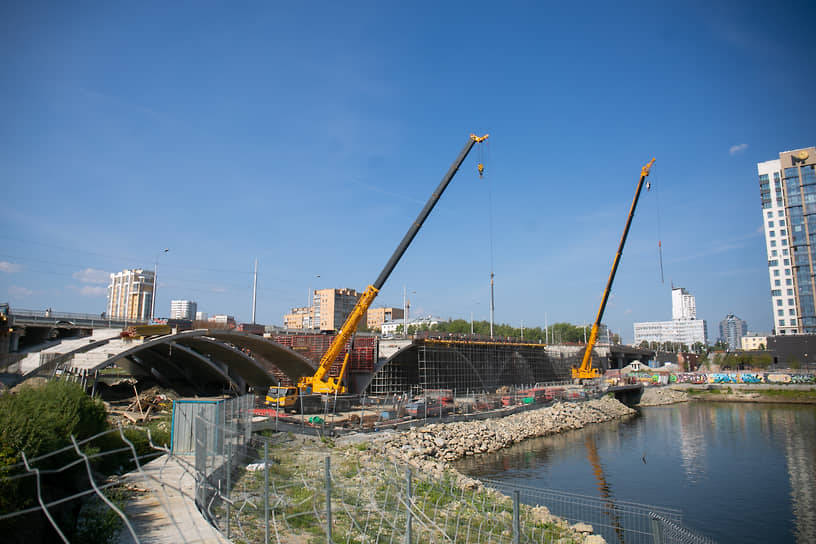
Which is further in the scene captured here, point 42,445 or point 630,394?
point 630,394

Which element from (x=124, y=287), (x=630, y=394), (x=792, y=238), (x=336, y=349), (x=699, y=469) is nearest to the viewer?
(x=699, y=469)

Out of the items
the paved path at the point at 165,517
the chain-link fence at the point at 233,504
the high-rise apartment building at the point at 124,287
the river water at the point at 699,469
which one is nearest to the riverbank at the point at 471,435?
the river water at the point at 699,469

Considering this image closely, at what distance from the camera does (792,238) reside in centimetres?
9288

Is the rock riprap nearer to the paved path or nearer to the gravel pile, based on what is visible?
the paved path

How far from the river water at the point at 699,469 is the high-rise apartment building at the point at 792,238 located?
5373cm

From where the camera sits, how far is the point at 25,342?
38.9 meters

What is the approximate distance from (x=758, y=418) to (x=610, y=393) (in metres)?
16.8

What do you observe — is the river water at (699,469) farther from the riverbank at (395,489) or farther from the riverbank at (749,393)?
the riverbank at (749,393)

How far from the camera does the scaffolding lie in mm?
53031

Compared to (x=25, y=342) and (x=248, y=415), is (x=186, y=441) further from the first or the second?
(x=25, y=342)

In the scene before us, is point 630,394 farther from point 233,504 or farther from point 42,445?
point 42,445

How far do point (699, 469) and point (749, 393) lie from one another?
173 ft

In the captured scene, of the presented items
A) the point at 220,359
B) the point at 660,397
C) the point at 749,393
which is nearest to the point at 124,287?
the point at 220,359

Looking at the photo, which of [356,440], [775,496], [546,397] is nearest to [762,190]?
[546,397]
